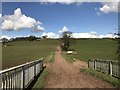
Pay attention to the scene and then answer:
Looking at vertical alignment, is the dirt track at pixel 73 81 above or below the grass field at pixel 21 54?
above

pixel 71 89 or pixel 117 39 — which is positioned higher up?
pixel 117 39

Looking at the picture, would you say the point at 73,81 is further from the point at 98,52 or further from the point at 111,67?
the point at 98,52

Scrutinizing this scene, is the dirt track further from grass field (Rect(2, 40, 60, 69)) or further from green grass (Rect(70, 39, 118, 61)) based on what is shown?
grass field (Rect(2, 40, 60, 69))

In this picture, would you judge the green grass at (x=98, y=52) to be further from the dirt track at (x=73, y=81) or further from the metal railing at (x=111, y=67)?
the dirt track at (x=73, y=81)

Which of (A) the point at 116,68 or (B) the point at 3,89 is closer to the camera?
(B) the point at 3,89

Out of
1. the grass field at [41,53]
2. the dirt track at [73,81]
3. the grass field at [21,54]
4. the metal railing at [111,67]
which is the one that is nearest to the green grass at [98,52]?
the grass field at [41,53]

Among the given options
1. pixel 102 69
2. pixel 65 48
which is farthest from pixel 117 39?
pixel 65 48

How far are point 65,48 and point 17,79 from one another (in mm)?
92453

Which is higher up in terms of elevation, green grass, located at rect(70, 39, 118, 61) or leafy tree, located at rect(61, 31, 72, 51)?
leafy tree, located at rect(61, 31, 72, 51)

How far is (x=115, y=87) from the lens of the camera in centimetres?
1066

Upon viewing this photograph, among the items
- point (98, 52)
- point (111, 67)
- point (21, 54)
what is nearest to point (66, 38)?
point (98, 52)

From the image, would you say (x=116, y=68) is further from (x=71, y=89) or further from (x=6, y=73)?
(x=6, y=73)

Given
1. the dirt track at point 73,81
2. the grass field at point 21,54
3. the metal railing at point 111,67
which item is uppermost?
the metal railing at point 111,67

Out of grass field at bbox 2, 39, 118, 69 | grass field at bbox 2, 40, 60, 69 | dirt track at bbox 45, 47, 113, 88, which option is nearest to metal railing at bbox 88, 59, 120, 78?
grass field at bbox 2, 39, 118, 69
